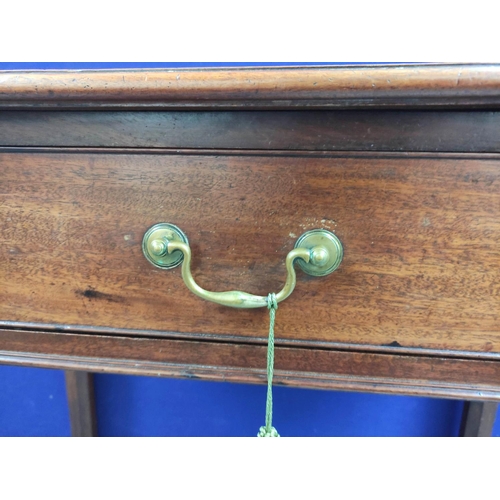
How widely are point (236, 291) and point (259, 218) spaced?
59mm

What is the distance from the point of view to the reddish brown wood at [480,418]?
67 cm

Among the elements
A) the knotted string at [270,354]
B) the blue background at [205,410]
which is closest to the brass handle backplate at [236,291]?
the knotted string at [270,354]

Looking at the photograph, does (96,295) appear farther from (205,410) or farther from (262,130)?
(205,410)

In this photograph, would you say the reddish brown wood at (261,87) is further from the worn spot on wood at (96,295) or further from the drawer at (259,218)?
the worn spot on wood at (96,295)

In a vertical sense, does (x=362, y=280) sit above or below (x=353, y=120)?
below

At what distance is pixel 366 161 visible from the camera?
0.29 metres

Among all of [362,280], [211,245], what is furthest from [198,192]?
[362,280]

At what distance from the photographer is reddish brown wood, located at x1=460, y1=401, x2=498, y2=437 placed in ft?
2.20

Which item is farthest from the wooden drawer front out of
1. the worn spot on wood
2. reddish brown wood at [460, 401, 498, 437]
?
reddish brown wood at [460, 401, 498, 437]

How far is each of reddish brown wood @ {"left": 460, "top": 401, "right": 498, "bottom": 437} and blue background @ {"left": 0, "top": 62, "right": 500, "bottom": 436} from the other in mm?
52

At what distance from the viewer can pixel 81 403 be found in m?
0.77
